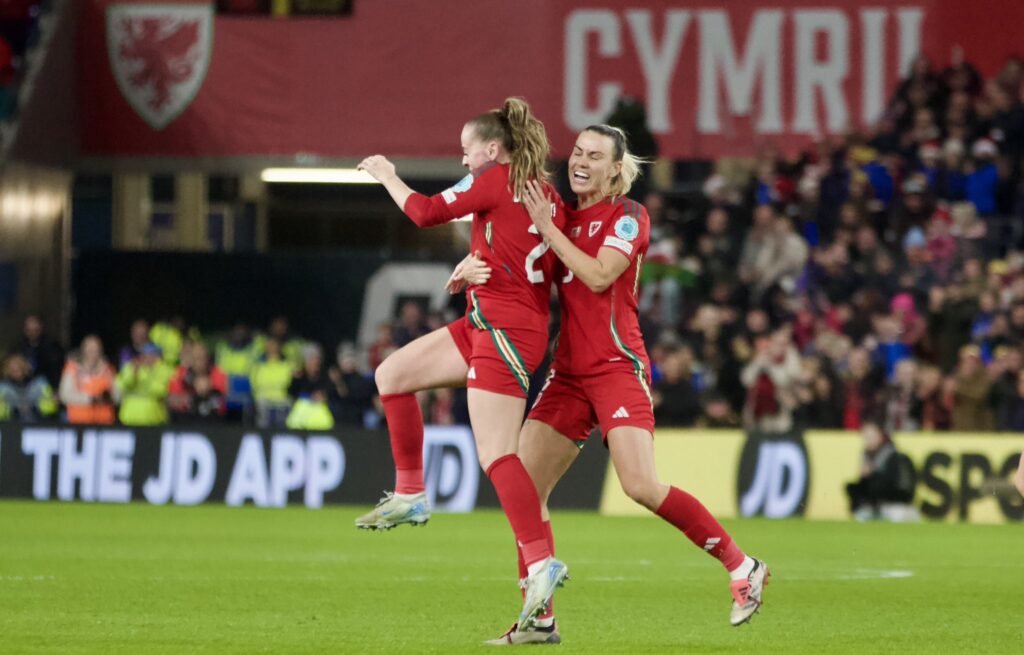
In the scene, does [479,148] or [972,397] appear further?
[972,397]

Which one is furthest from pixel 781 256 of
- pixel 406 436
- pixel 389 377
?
pixel 389 377

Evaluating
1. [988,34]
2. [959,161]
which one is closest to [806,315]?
[959,161]

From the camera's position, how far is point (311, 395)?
2064 cm

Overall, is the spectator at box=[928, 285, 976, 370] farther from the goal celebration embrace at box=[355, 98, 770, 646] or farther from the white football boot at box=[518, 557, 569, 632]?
the white football boot at box=[518, 557, 569, 632]

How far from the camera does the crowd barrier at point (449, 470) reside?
1848 centimetres

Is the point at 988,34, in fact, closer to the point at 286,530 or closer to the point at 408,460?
the point at 286,530

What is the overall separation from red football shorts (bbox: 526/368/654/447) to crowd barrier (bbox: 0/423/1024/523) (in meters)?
10.5

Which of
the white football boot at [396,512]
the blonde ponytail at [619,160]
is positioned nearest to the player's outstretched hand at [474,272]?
the blonde ponytail at [619,160]

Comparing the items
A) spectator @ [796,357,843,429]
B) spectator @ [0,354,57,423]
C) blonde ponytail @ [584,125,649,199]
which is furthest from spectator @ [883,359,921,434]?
blonde ponytail @ [584,125,649,199]

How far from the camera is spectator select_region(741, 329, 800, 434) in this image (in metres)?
19.5

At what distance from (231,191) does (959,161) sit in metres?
13.3

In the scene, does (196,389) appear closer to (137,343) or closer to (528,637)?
(137,343)

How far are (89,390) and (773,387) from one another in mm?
7450

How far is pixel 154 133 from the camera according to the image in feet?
80.5
